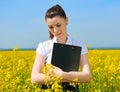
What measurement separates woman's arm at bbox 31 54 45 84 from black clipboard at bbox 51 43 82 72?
0.13m

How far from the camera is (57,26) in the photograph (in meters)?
3.53

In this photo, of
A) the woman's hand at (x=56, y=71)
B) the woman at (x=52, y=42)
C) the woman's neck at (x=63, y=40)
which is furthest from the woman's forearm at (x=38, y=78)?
the woman's neck at (x=63, y=40)

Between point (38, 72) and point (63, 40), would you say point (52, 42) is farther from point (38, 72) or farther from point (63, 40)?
point (38, 72)

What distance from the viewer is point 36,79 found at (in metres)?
3.46

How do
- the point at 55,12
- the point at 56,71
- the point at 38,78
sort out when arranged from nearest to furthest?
the point at 56,71, the point at 38,78, the point at 55,12

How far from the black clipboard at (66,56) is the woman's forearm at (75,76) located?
106mm

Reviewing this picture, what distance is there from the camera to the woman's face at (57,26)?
11.6 feet

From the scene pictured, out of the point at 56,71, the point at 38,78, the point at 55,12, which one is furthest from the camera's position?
the point at 55,12

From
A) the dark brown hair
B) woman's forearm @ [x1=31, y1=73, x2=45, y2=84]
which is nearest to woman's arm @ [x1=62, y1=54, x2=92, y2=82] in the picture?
woman's forearm @ [x1=31, y1=73, x2=45, y2=84]

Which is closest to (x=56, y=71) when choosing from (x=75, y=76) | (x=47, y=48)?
(x=75, y=76)

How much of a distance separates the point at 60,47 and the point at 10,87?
178 cm

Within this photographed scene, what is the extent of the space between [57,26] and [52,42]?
0.55ft

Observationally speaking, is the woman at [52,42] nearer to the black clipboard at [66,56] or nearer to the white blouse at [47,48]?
the white blouse at [47,48]

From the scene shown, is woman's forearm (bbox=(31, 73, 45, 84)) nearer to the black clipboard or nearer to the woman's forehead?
the black clipboard
